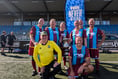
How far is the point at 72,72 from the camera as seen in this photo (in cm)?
318

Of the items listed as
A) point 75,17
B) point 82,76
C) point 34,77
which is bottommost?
point 34,77

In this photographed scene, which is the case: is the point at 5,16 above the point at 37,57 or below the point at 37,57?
above

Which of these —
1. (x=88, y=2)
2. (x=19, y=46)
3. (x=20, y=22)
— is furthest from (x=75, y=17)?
(x=20, y=22)

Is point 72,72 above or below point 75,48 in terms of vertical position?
below

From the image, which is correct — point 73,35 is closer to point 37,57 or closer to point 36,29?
point 36,29

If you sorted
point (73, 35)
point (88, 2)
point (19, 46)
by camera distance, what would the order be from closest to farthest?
point (73, 35)
point (19, 46)
point (88, 2)

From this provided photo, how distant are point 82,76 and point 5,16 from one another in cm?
2499

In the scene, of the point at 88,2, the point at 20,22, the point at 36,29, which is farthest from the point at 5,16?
the point at 36,29

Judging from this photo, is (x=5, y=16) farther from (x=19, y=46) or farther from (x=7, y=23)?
(x=19, y=46)

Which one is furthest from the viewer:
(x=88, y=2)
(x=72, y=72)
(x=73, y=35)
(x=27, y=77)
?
(x=88, y=2)

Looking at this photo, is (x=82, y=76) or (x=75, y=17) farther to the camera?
(x=75, y=17)

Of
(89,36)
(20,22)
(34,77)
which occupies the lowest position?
(34,77)

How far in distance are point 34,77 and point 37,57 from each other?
1.10 m

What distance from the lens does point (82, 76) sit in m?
3.28
